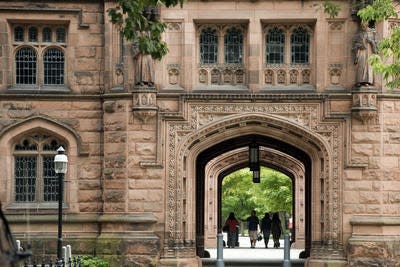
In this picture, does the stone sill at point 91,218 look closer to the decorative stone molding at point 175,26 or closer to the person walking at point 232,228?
the decorative stone molding at point 175,26

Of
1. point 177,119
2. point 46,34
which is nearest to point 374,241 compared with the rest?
point 177,119

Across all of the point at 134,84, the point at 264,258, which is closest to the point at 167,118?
the point at 134,84

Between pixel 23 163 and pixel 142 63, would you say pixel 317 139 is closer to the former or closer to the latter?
pixel 142 63

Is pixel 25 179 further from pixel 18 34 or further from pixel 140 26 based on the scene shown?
pixel 140 26

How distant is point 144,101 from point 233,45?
8.78 feet

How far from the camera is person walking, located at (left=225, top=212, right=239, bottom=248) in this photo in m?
39.5

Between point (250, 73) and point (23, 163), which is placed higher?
point (250, 73)

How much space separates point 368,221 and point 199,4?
252 inches

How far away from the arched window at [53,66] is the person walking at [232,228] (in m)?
15.8

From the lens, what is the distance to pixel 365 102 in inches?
936

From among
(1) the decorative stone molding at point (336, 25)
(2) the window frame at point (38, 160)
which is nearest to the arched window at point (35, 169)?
(2) the window frame at point (38, 160)

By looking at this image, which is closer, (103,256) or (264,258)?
(103,256)

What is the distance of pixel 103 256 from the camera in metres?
23.8

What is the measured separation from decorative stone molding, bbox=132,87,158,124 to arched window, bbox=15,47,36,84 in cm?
275
